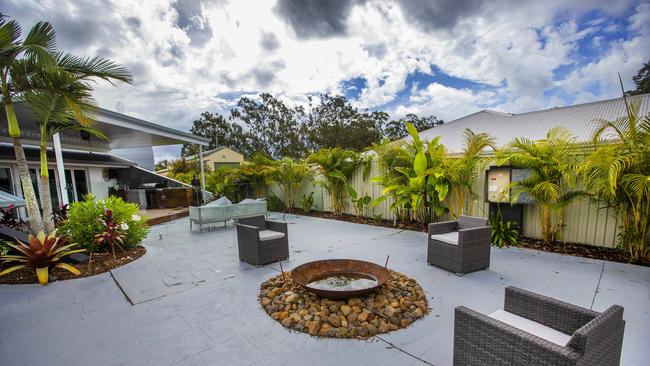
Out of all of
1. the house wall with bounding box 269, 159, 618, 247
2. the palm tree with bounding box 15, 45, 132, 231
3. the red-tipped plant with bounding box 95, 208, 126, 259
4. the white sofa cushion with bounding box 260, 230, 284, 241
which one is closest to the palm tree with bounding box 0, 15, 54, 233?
the palm tree with bounding box 15, 45, 132, 231

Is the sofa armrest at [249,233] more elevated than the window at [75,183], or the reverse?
the window at [75,183]

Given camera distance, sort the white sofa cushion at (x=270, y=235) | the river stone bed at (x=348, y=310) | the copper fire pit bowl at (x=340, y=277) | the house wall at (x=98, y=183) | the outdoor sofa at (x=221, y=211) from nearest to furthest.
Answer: the river stone bed at (x=348, y=310) → the copper fire pit bowl at (x=340, y=277) → the white sofa cushion at (x=270, y=235) → the outdoor sofa at (x=221, y=211) → the house wall at (x=98, y=183)

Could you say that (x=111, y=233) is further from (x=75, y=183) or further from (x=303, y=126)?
(x=303, y=126)

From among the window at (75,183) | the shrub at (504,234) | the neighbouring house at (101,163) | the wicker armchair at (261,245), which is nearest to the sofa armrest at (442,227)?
the shrub at (504,234)

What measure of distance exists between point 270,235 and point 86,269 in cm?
297

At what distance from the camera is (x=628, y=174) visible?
3.74 m

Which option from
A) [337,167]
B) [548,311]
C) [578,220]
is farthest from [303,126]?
[548,311]

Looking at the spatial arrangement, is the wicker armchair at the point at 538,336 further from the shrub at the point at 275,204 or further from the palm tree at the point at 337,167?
the shrub at the point at 275,204

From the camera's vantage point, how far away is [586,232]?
478 cm

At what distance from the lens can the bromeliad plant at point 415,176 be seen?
18.7 feet

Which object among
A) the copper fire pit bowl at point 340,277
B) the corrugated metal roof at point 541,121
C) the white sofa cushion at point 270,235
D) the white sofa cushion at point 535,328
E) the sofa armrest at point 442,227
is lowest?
the copper fire pit bowl at point 340,277

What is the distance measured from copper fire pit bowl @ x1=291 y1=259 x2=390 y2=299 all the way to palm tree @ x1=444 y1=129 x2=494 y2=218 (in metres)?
3.35

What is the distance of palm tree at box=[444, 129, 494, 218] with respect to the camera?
5.41 m

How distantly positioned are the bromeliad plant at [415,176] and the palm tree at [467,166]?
0.66ft
